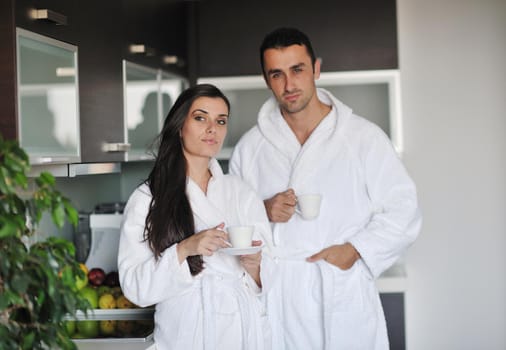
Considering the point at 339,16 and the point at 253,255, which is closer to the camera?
the point at 253,255

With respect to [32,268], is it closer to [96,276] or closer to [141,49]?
[96,276]

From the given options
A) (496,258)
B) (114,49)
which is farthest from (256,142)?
(496,258)

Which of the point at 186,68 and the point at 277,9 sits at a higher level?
the point at 277,9

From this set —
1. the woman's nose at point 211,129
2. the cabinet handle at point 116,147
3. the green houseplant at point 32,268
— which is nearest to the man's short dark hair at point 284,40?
the woman's nose at point 211,129

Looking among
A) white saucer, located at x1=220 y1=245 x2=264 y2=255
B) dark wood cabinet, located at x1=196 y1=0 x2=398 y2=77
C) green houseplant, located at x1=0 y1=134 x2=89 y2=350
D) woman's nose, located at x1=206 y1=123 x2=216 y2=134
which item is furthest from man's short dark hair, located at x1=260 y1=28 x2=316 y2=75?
green houseplant, located at x1=0 y1=134 x2=89 y2=350

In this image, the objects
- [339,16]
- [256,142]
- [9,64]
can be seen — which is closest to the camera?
[9,64]

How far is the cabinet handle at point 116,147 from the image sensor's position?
2678 mm

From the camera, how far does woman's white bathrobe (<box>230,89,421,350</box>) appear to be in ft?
8.82

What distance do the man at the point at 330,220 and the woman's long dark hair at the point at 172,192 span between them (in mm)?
446

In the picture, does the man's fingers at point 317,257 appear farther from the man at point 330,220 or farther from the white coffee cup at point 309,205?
the white coffee cup at point 309,205

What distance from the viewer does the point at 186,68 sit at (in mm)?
3902

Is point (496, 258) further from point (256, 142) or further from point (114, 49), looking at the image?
point (114, 49)

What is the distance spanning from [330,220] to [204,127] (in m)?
0.68

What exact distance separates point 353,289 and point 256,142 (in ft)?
2.22
